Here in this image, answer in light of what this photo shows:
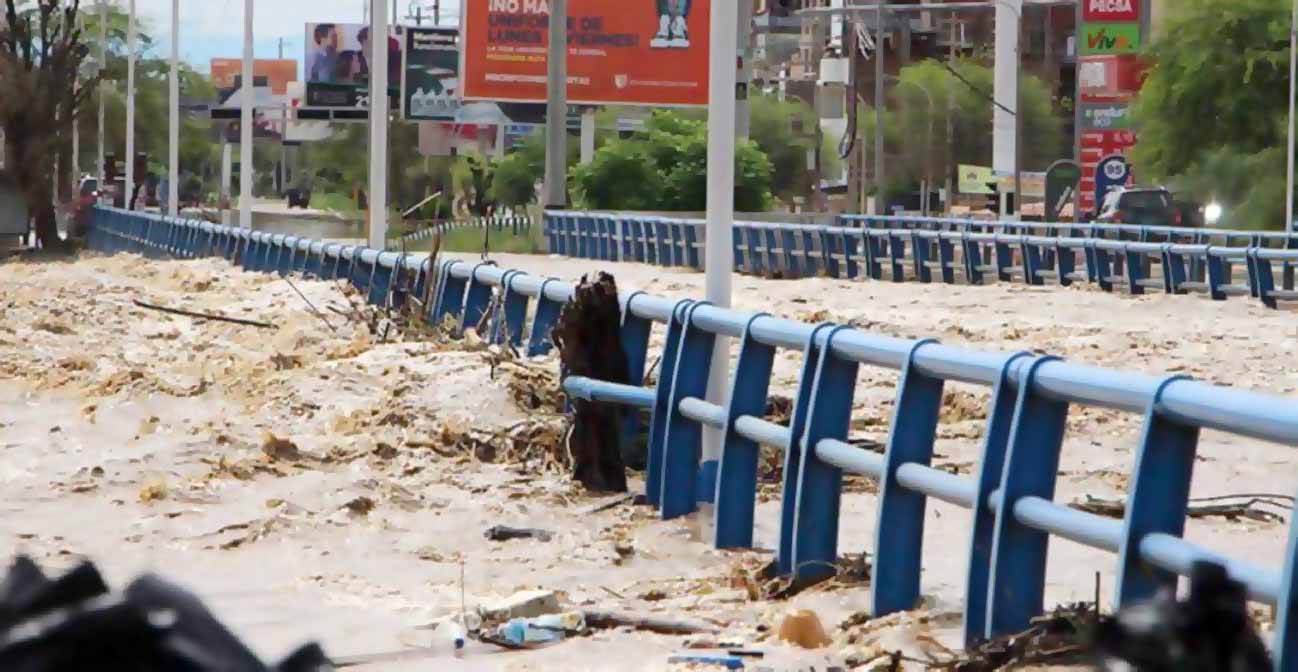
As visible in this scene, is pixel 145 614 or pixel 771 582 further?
pixel 771 582

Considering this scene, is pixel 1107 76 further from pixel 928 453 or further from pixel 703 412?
pixel 928 453

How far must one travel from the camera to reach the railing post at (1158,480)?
586cm

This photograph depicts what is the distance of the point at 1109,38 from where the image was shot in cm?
7075

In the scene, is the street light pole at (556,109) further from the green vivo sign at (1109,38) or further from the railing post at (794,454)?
the railing post at (794,454)

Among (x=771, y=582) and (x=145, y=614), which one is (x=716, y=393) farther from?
(x=145, y=614)

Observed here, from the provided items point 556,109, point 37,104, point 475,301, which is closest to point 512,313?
point 475,301

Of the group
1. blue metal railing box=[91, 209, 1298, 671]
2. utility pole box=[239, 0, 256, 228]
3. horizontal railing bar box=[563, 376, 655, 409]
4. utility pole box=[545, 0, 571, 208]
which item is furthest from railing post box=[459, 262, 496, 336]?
utility pole box=[545, 0, 571, 208]

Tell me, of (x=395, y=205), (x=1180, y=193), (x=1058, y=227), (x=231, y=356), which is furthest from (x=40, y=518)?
(x=395, y=205)

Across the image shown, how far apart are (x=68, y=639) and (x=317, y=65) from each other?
110458 millimetres

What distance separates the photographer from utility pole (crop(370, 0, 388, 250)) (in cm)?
2828

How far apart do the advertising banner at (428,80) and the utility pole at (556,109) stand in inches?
1171

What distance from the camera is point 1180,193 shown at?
5322cm

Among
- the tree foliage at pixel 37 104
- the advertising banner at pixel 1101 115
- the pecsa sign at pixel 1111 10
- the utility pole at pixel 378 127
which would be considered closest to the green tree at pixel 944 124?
the pecsa sign at pixel 1111 10

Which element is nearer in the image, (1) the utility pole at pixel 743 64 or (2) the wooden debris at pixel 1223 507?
(2) the wooden debris at pixel 1223 507
